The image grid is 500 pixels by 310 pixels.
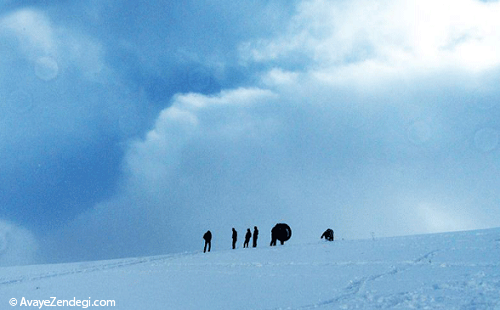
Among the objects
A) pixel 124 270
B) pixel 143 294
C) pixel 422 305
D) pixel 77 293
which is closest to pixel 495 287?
pixel 422 305

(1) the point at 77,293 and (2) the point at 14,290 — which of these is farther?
(2) the point at 14,290

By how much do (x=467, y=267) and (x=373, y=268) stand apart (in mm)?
2725

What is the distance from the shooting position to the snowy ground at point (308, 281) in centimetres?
896

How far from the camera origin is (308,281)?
11688 millimetres

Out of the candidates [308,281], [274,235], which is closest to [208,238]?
[274,235]

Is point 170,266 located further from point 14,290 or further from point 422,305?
point 422,305

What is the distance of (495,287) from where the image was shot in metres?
8.89

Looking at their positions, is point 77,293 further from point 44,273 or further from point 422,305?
point 422,305

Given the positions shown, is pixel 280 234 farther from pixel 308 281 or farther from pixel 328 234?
pixel 308 281

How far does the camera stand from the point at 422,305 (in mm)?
8062

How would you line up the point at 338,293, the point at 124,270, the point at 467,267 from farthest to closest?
the point at 124,270
the point at 467,267
the point at 338,293

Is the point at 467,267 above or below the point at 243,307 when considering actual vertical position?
above

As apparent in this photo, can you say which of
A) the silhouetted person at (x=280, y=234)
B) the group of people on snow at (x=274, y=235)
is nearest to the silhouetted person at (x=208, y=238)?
the group of people on snow at (x=274, y=235)

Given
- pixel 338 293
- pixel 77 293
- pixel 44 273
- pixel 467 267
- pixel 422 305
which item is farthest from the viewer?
pixel 44 273
